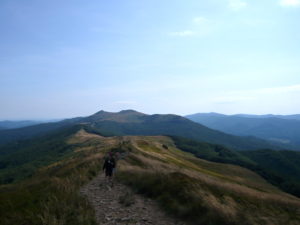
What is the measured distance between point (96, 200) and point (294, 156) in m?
211

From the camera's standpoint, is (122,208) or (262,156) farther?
(262,156)

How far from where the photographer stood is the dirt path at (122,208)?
35.3ft

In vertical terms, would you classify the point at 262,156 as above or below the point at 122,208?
below

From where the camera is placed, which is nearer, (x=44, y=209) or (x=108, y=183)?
(x=44, y=209)

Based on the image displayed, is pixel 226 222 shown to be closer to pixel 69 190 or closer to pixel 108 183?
pixel 69 190

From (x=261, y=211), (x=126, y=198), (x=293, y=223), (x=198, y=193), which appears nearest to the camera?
(x=293, y=223)

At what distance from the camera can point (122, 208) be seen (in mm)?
12406

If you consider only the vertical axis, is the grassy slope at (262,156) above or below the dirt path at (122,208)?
below

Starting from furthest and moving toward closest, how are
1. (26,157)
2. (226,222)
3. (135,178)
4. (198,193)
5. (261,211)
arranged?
(26,157)
(135,178)
(198,193)
(261,211)
(226,222)

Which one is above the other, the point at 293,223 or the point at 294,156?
the point at 293,223

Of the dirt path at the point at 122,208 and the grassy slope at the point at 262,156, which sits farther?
the grassy slope at the point at 262,156

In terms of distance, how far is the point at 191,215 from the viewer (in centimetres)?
1105

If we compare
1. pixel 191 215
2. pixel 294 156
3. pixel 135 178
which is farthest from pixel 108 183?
pixel 294 156

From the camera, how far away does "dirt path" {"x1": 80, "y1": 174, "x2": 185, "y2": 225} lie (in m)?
10.8
